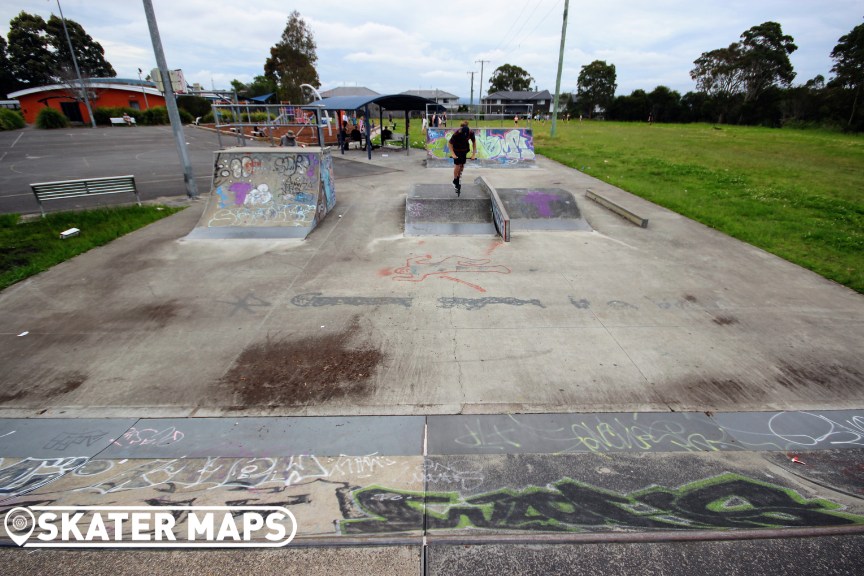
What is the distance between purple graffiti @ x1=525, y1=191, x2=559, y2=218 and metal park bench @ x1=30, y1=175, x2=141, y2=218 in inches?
452

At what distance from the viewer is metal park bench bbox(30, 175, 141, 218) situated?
1056 cm

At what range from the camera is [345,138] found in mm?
25891

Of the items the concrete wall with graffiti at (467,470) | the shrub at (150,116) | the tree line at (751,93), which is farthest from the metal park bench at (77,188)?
the tree line at (751,93)

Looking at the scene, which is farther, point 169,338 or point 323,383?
point 169,338

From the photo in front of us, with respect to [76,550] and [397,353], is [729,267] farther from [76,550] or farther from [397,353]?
[76,550]

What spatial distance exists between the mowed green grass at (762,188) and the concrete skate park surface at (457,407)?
212cm

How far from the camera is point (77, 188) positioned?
11.2 metres

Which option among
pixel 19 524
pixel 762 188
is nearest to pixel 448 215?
pixel 19 524

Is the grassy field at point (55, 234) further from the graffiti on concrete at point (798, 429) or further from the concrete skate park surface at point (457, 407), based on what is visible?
the graffiti on concrete at point (798, 429)

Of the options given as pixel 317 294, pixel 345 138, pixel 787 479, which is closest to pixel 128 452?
pixel 317 294

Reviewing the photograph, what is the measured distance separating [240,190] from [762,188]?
58.3ft

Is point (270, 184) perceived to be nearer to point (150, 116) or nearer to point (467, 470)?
point (467, 470)

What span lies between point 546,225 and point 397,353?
6.68 metres

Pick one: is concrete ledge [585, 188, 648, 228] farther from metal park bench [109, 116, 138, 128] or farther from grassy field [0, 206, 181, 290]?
metal park bench [109, 116, 138, 128]
